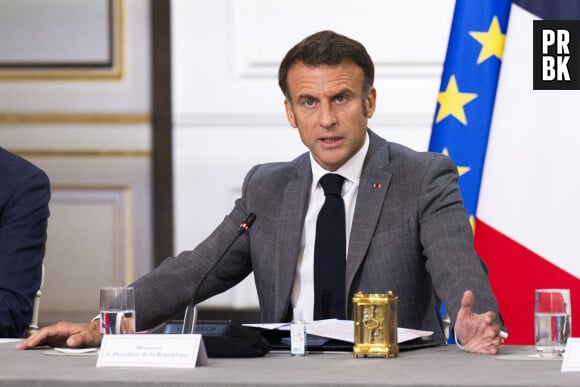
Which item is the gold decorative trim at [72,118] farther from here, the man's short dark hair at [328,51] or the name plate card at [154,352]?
the name plate card at [154,352]

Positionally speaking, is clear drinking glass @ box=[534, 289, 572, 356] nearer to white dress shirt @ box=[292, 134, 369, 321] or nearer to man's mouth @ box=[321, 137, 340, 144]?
white dress shirt @ box=[292, 134, 369, 321]

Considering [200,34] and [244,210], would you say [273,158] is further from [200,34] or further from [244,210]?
[244,210]

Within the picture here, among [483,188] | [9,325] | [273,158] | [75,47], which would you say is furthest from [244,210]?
[75,47]

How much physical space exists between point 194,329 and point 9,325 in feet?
3.07

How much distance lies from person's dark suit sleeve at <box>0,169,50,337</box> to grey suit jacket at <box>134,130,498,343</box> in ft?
1.47

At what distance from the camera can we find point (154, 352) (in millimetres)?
2096

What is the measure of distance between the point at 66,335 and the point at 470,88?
5.78 ft

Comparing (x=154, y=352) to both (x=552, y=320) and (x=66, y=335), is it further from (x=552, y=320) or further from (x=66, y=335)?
(x=552, y=320)

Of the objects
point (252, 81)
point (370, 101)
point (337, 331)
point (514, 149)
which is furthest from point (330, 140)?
point (252, 81)

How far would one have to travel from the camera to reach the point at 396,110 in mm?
4688

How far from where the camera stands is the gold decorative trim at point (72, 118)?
4.83 metres

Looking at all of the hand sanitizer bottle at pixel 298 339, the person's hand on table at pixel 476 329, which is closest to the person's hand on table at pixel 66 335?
Result: the hand sanitizer bottle at pixel 298 339

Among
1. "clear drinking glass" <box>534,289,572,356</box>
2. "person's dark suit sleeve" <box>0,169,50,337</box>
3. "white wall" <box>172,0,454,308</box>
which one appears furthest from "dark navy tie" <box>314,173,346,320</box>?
"white wall" <box>172,0,454,308</box>

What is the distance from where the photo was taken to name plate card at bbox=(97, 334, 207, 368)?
2082mm
